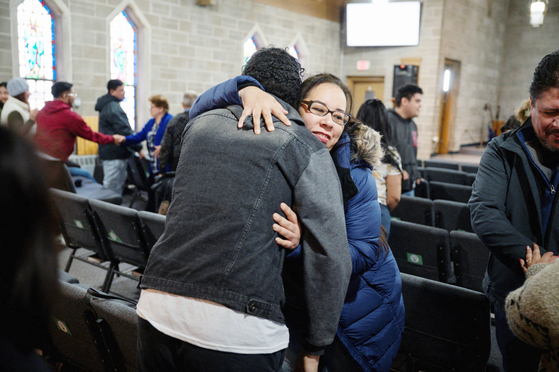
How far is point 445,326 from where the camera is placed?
1.71m

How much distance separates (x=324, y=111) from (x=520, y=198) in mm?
768

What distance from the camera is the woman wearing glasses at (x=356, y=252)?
133 cm

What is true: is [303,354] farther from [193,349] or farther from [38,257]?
[38,257]

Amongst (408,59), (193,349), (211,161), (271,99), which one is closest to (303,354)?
(193,349)

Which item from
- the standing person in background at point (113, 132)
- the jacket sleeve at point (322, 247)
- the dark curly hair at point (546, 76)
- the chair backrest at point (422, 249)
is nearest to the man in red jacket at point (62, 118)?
the standing person in background at point (113, 132)

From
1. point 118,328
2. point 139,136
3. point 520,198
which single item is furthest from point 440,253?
point 139,136

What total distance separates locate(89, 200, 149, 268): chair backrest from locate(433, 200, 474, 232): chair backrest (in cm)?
220

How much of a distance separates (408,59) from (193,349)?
36.7ft

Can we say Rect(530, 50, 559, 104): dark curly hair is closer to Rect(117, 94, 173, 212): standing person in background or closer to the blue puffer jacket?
the blue puffer jacket

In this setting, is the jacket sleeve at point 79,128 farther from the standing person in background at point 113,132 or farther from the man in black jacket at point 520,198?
the man in black jacket at point 520,198

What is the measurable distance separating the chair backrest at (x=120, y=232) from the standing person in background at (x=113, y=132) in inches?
124

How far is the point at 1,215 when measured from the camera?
52 centimetres

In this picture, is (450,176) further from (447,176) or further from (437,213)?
(437,213)

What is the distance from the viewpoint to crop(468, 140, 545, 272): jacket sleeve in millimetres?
1410
